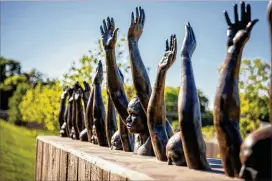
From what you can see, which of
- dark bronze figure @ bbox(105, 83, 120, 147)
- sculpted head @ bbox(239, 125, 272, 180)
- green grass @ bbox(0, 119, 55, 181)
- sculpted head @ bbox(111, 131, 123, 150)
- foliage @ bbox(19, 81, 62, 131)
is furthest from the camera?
foliage @ bbox(19, 81, 62, 131)

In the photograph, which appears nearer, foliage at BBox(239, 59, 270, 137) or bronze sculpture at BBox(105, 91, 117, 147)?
bronze sculpture at BBox(105, 91, 117, 147)

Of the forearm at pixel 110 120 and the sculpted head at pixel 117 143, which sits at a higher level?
the forearm at pixel 110 120

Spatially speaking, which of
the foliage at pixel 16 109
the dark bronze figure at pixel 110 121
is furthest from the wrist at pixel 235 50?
the foliage at pixel 16 109

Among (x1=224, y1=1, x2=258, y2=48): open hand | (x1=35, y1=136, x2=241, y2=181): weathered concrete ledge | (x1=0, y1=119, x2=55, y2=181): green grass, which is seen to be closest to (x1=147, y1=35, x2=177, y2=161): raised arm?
(x1=35, y1=136, x2=241, y2=181): weathered concrete ledge

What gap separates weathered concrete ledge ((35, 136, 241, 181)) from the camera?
9.92 feet

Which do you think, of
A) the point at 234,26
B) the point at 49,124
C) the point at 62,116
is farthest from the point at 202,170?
the point at 49,124

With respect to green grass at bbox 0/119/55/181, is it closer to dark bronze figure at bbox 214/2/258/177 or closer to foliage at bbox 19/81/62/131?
foliage at bbox 19/81/62/131

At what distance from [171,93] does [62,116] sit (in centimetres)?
5072

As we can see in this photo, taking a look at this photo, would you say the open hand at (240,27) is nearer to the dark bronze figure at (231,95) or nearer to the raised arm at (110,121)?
the dark bronze figure at (231,95)

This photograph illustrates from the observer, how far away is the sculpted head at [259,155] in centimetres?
250

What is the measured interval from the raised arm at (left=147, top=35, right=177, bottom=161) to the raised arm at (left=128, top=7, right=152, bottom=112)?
453mm

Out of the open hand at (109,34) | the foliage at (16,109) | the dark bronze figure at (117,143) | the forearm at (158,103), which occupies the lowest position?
the foliage at (16,109)

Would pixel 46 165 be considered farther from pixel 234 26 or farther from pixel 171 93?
A: pixel 171 93

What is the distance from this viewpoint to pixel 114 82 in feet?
18.3
